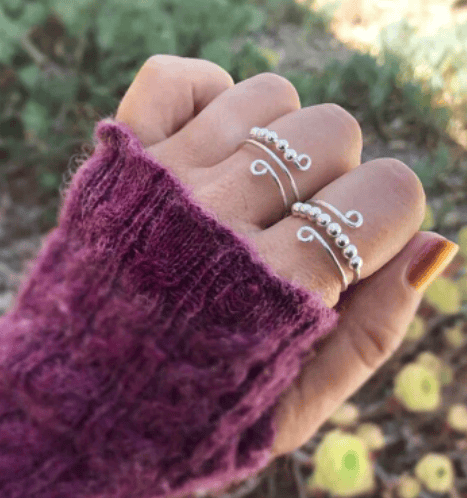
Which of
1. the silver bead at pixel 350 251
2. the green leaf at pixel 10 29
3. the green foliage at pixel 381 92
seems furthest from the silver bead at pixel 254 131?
the green leaf at pixel 10 29

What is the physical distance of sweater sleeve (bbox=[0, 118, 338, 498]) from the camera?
0.65 metres

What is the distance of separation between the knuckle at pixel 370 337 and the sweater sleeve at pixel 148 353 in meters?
0.12

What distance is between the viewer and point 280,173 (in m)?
0.74

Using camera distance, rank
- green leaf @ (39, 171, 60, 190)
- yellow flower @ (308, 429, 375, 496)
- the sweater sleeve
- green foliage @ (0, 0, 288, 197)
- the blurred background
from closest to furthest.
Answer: the sweater sleeve → yellow flower @ (308, 429, 375, 496) → the blurred background → green foliage @ (0, 0, 288, 197) → green leaf @ (39, 171, 60, 190)

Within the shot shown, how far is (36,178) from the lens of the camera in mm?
1544

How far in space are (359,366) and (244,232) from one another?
0.92 ft

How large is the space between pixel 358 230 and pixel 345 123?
0.57 ft

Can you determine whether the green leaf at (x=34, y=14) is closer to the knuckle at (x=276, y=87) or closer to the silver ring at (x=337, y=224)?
the knuckle at (x=276, y=87)

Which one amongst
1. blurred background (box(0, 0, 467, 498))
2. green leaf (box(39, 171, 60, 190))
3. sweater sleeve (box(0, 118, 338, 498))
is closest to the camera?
sweater sleeve (box(0, 118, 338, 498))

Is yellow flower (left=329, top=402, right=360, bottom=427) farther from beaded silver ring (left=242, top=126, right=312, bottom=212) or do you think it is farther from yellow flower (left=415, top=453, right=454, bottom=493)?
beaded silver ring (left=242, top=126, right=312, bottom=212)

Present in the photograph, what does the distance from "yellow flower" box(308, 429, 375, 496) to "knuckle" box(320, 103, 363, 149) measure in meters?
0.56

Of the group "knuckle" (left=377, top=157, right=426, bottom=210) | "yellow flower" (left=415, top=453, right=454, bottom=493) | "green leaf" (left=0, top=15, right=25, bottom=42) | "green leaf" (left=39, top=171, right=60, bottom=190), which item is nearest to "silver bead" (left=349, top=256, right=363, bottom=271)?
"knuckle" (left=377, top=157, right=426, bottom=210)

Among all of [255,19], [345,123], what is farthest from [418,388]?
[255,19]

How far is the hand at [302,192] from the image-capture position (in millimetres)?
710
